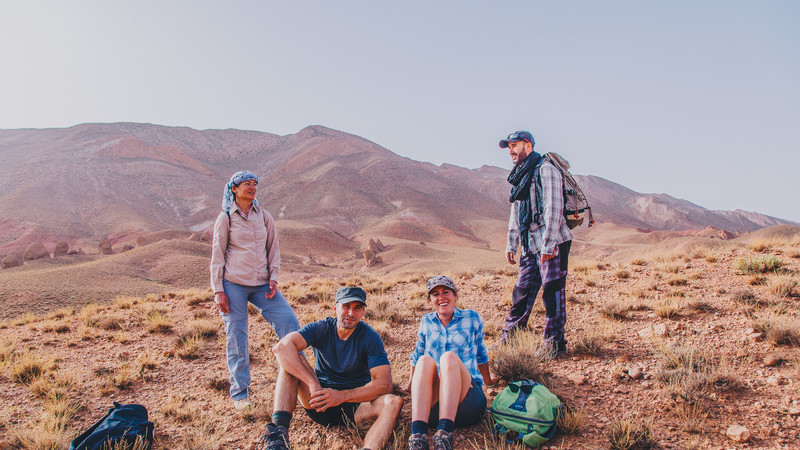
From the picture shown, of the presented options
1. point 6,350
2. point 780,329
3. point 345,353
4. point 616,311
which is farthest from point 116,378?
point 780,329

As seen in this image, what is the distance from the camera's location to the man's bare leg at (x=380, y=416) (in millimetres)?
2912

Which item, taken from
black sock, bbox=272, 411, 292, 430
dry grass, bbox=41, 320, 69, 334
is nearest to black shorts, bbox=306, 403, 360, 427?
black sock, bbox=272, 411, 292, 430

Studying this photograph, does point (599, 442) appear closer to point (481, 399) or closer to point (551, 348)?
point (481, 399)

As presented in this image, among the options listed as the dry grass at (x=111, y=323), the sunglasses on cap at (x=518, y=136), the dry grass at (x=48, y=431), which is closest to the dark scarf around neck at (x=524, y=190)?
the sunglasses on cap at (x=518, y=136)

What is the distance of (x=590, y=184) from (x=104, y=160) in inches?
4347

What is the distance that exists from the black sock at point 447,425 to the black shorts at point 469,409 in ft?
0.86

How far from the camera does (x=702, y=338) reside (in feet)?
14.3

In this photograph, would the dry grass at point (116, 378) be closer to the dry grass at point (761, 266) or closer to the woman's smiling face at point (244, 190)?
the woman's smiling face at point (244, 190)

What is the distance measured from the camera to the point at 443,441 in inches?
105

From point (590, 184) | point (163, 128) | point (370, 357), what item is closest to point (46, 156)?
point (163, 128)

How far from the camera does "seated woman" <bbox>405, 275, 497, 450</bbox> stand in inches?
111

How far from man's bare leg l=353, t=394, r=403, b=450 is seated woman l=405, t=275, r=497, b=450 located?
187 mm

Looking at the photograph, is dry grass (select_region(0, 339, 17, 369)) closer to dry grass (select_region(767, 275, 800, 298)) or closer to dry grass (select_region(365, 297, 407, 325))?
dry grass (select_region(365, 297, 407, 325))

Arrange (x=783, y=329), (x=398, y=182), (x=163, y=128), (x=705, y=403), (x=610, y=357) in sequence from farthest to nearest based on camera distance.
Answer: (x=163, y=128)
(x=398, y=182)
(x=610, y=357)
(x=783, y=329)
(x=705, y=403)
